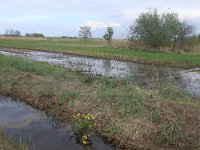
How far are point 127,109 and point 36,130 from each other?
3.05 meters

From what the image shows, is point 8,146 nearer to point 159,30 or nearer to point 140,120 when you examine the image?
point 140,120

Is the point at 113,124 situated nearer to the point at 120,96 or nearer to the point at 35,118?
the point at 120,96

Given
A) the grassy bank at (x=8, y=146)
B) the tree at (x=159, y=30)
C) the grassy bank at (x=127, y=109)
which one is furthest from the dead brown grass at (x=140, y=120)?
the tree at (x=159, y=30)

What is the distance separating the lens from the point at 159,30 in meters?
49.3

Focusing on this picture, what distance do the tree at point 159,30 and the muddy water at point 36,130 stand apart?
3733cm

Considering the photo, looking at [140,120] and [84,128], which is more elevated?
[140,120]

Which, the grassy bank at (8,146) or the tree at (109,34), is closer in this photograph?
the grassy bank at (8,146)

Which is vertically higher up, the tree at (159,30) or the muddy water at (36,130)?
the tree at (159,30)

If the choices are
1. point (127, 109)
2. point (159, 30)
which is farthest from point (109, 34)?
point (127, 109)

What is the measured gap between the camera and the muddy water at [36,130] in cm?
973

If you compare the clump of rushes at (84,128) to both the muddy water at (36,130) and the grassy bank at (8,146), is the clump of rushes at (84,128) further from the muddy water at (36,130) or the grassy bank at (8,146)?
the grassy bank at (8,146)

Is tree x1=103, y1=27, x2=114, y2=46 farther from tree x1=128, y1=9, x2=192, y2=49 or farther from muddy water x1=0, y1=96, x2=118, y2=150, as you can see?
muddy water x1=0, y1=96, x2=118, y2=150

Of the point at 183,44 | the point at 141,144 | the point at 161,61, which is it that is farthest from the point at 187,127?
the point at 183,44

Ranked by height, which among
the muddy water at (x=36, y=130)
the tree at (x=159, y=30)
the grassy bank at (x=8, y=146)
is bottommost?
the muddy water at (x=36, y=130)
